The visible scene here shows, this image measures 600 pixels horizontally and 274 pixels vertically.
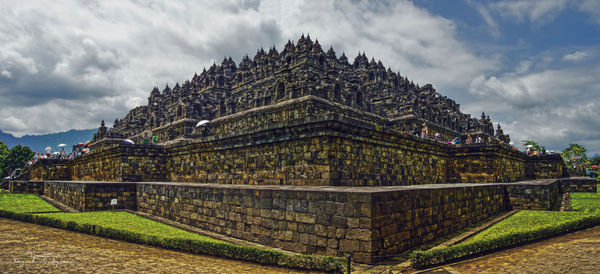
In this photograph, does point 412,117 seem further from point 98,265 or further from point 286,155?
point 98,265

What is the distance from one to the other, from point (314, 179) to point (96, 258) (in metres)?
5.32

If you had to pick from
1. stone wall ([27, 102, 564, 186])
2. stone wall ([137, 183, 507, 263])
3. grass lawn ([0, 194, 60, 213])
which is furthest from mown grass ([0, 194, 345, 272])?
stone wall ([27, 102, 564, 186])

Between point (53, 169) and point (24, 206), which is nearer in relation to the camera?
point (24, 206)

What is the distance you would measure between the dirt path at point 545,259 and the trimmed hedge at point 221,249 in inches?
84.7

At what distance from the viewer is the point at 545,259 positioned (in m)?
6.02

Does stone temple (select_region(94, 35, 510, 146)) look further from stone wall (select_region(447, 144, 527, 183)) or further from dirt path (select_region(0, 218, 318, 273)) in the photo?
dirt path (select_region(0, 218, 318, 273))

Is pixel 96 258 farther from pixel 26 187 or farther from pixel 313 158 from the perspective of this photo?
pixel 26 187

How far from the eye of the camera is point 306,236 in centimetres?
666

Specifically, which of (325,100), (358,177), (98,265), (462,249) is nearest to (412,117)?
(325,100)

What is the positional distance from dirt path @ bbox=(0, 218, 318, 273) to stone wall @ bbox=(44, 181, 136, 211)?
183 inches

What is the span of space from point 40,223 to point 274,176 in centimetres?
Result: 699

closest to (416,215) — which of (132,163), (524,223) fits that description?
(524,223)

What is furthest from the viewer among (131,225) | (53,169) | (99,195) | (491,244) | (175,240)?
(53,169)

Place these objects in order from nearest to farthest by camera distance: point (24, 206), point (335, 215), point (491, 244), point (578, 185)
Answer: point (335, 215) → point (491, 244) → point (24, 206) → point (578, 185)
